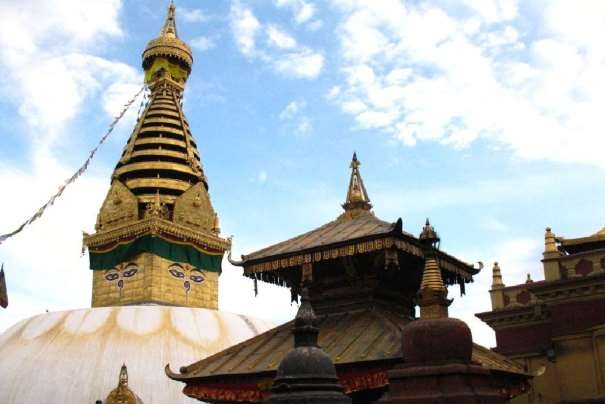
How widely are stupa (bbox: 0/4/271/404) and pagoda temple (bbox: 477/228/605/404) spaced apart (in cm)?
1382

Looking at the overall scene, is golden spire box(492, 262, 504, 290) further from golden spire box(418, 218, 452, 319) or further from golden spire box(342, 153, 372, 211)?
golden spire box(418, 218, 452, 319)

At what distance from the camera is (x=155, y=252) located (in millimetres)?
36031

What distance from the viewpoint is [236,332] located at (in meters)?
31.8

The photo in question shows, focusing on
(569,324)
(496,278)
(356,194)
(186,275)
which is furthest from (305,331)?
(186,275)

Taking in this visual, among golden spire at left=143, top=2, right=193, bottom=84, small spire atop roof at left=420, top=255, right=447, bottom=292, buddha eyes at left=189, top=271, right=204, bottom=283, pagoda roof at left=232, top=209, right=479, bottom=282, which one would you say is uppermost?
golden spire at left=143, top=2, right=193, bottom=84

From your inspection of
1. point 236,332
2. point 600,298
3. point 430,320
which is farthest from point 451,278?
point 236,332

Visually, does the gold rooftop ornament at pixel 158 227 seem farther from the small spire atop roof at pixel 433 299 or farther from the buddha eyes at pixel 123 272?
Answer: the small spire atop roof at pixel 433 299

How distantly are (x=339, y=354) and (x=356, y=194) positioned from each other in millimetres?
5480

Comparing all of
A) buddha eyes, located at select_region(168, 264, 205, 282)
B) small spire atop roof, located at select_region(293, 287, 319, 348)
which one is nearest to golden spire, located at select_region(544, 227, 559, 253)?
small spire atop roof, located at select_region(293, 287, 319, 348)

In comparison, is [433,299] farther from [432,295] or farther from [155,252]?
[155,252]

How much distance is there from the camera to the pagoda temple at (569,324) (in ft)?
66.7

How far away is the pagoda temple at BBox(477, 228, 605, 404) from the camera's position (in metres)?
20.3

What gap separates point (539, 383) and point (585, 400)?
1970mm

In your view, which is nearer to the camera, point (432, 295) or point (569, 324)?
point (432, 295)
